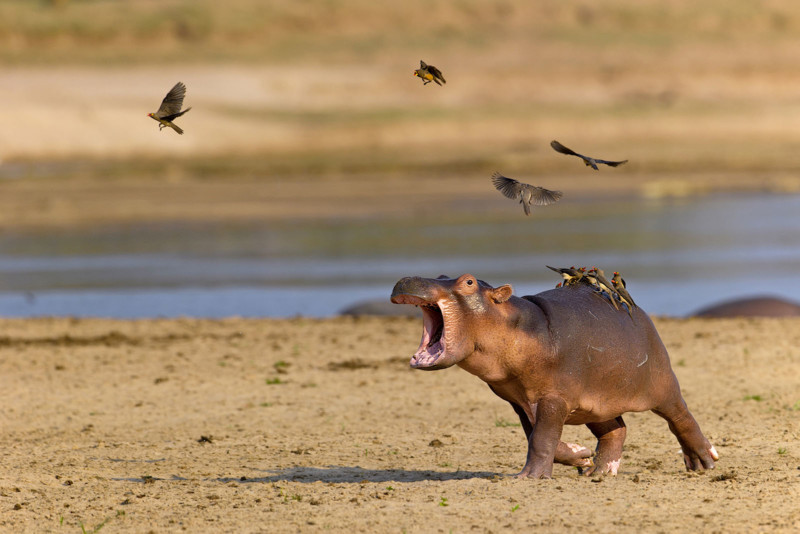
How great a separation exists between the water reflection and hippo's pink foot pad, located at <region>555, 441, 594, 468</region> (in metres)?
7.66

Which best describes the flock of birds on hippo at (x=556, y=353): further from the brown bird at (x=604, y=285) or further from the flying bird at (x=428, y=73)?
the flying bird at (x=428, y=73)

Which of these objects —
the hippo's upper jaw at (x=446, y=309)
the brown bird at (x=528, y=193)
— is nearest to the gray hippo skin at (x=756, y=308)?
the brown bird at (x=528, y=193)

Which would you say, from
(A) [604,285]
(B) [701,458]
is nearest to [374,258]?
(B) [701,458]

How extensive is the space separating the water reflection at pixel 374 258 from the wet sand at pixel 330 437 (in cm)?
279

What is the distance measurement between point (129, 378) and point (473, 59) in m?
43.6

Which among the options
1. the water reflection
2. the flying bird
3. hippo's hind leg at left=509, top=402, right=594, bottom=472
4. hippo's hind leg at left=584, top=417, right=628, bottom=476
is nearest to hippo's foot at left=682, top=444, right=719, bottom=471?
hippo's hind leg at left=584, top=417, right=628, bottom=476

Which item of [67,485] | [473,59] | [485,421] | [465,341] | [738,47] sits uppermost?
[738,47]

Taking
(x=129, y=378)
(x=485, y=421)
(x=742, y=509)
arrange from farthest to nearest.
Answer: (x=129, y=378), (x=485, y=421), (x=742, y=509)

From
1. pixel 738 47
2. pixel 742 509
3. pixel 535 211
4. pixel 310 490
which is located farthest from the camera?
pixel 738 47

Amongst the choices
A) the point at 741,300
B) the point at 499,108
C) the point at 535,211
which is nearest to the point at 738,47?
the point at 499,108

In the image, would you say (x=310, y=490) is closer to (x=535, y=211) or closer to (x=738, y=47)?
(x=535, y=211)

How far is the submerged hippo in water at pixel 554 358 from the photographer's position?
216 inches

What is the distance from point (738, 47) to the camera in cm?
5575

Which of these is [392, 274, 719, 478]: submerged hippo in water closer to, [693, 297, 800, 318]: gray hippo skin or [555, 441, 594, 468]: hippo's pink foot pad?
[555, 441, 594, 468]: hippo's pink foot pad
